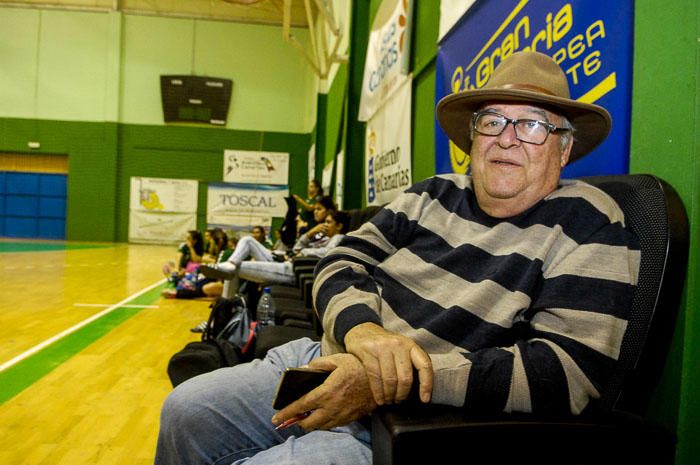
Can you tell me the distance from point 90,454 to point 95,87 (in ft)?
46.8

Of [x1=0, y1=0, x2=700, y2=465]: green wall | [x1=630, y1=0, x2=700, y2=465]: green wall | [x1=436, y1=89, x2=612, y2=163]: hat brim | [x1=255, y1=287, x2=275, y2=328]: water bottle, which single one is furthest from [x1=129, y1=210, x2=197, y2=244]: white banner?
[x1=630, y1=0, x2=700, y2=465]: green wall

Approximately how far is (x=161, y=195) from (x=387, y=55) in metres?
11.1

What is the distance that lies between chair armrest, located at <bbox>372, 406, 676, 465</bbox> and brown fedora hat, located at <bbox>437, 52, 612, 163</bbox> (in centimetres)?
63

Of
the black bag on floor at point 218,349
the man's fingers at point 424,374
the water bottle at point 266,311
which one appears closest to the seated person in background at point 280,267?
the water bottle at point 266,311

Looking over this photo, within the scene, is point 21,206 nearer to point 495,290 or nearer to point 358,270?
point 358,270

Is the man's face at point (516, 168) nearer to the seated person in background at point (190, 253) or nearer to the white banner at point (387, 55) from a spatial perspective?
the white banner at point (387, 55)

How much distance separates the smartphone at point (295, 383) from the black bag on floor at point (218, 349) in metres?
1.43

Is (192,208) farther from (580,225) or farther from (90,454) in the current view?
(580,225)

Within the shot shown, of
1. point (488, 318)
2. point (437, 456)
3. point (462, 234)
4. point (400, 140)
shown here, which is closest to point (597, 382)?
point (488, 318)

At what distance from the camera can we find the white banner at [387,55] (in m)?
4.09

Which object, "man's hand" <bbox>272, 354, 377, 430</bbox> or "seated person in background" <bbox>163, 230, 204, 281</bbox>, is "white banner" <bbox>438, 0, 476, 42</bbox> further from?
"seated person in background" <bbox>163, 230, 204, 281</bbox>

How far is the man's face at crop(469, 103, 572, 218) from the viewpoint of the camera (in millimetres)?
1223

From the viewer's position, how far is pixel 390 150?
444cm

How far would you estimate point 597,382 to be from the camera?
3.06ft
